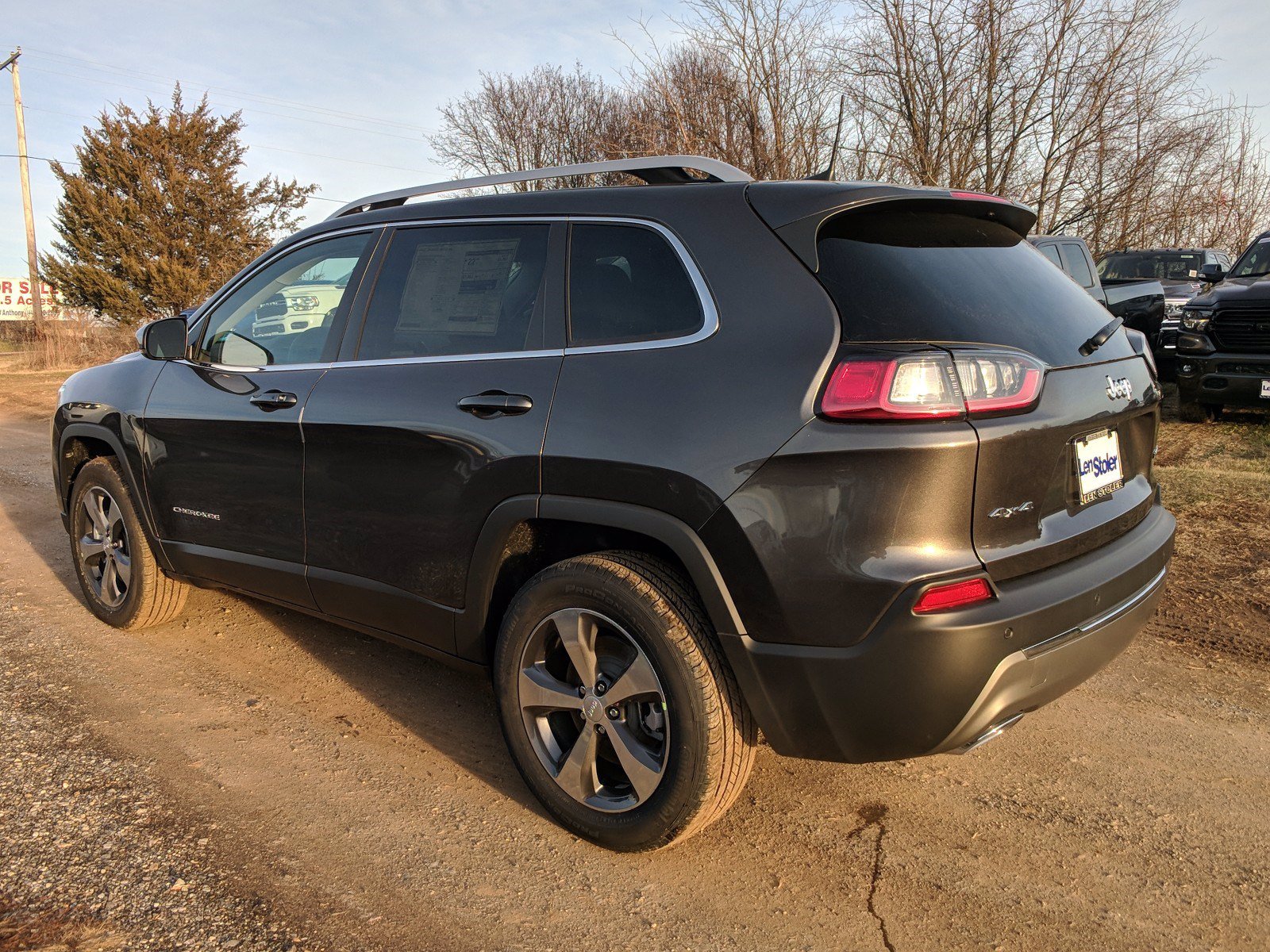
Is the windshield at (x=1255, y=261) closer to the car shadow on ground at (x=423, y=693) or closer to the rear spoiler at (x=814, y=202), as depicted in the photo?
the rear spoiler at (x=814, y=202)

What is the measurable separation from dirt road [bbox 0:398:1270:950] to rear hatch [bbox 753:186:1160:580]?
0.89 meters

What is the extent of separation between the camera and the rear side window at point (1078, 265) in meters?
10.1

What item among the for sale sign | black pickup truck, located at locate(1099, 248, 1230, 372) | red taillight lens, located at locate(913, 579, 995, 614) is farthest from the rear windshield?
the for sale sign

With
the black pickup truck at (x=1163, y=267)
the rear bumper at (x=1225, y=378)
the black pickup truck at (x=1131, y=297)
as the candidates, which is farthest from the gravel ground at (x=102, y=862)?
the black pickup truck at (x=1163, y=267)

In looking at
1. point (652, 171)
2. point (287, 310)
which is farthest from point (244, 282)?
point (652, 171)

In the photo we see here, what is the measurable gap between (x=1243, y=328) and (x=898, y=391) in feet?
Answer: 26.7

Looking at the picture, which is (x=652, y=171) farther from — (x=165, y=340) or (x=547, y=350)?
(x=165, y=340)

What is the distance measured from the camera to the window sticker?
3.02 m

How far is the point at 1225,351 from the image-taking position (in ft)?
28.4

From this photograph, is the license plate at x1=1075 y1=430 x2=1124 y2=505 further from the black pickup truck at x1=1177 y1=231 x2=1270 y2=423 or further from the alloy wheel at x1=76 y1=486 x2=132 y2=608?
the black pickup truck at x1=1177 y1=231 x2=1270 y2=423

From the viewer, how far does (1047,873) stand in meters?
2.55

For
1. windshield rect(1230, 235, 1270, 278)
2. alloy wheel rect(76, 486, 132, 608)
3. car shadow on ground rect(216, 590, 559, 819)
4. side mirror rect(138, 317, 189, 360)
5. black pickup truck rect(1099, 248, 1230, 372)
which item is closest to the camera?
car shadow on ground rect(216, 590, 559, 819)

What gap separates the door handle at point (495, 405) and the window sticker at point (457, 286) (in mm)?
246

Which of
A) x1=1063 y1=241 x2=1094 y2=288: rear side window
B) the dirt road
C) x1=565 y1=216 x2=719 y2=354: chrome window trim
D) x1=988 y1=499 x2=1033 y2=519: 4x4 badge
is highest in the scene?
x1=1063 y1=241 x2=1094 y2=288: rear side window
